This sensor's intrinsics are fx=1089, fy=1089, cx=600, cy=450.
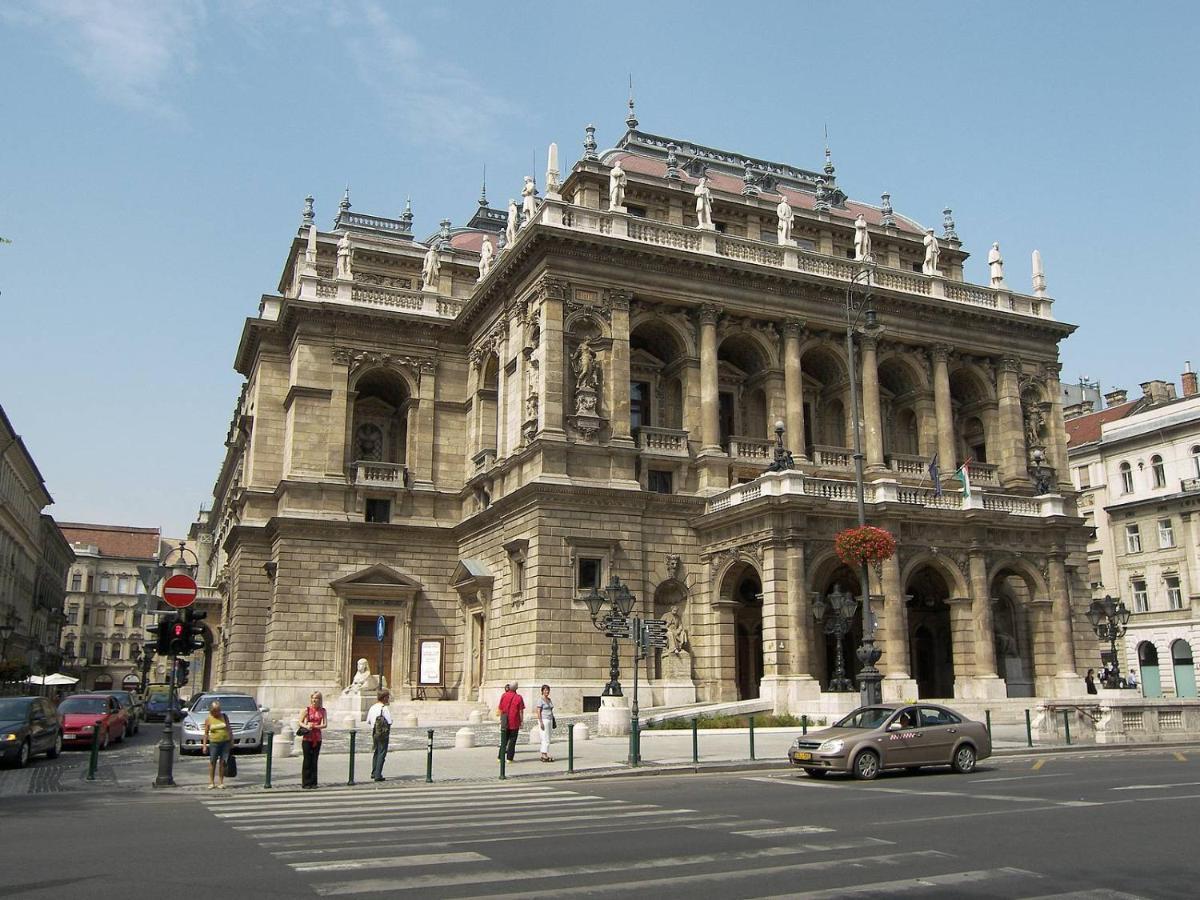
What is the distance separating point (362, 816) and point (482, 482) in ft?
95.8

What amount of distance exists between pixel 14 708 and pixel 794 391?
29.8 m

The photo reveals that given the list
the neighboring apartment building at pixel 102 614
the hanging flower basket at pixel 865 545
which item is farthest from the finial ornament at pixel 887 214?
the neighboring apartment building at pixel 102 614

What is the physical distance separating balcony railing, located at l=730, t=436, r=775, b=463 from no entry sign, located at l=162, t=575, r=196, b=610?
2543 cm

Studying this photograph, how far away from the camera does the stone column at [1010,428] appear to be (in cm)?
4788

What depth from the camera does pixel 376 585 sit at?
44.7 metres

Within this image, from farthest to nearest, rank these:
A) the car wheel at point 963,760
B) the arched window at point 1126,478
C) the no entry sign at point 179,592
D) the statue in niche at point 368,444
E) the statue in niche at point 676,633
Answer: the arched window at point 1126,478, the statue in niche at point 368,444, the statue in niche at point 676,633, the car wheel at point 963,760, the no entry sign at point 179,592

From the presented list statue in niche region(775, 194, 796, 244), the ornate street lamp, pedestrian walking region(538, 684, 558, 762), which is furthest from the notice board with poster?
statue in niche region(775, 194, 796, 244)

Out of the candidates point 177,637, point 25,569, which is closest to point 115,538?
point 25,569

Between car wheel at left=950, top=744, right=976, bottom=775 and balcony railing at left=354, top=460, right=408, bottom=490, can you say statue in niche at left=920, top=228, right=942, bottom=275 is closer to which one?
balcony railing at left=354, top=460, right=408, bottom=490

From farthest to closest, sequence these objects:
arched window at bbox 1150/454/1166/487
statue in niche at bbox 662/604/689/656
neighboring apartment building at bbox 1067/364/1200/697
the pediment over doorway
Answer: arched window at bbox 1150/454/1166/487 → neighboring apartment building at bbox 1067/364/1200/697 → the pediment over doorway → statue in niche at bbox 662/604/689/656

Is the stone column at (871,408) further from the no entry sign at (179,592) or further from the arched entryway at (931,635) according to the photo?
the no entry sign at (179,592)

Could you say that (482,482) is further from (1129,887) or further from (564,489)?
(1129,887)

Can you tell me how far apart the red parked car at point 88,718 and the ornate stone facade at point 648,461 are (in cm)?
794

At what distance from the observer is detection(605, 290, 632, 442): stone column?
4088 cm
